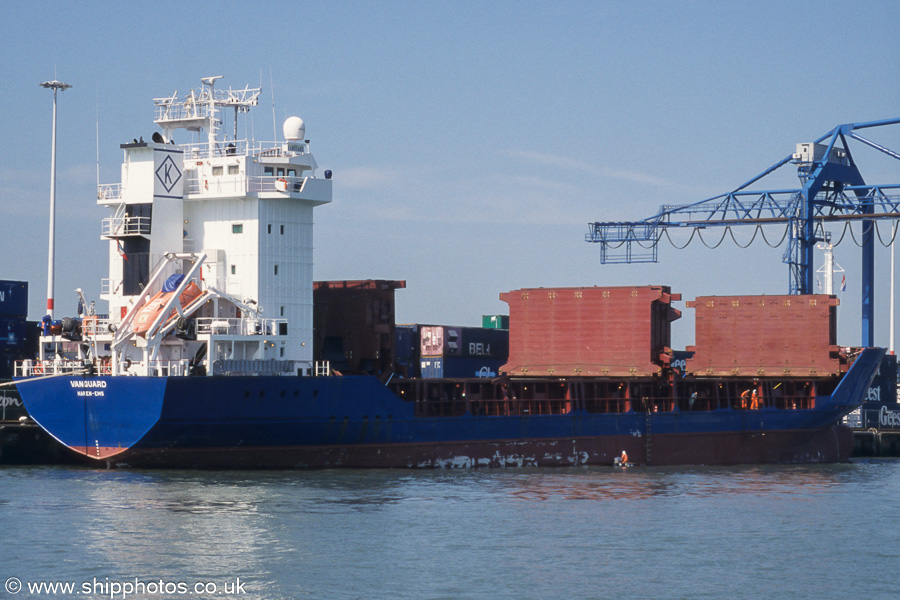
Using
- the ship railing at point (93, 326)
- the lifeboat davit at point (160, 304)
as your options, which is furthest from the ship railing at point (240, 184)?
the ship railing at point (93, 326)

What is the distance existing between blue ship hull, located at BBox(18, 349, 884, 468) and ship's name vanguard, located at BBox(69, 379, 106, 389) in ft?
0.10

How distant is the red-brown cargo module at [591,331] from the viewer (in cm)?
4319

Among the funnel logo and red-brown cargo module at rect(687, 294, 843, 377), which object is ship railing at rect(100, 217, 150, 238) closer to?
the funnel logo

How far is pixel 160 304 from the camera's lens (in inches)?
1412

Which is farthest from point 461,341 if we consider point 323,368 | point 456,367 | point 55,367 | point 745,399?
point 55,367

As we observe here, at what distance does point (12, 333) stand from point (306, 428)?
14.2m

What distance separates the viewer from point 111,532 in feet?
86.6

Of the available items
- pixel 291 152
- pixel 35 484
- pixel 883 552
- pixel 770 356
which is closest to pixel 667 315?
pixel 770 356

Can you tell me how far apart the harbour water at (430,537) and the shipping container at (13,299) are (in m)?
8.34

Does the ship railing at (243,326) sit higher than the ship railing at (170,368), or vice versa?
the ship railing at (243,326)

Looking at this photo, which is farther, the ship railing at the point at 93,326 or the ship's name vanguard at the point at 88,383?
the ship railing at the point at 93,326

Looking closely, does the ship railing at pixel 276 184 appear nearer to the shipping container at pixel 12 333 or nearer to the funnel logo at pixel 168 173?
the funnel logo at pixel 168 173

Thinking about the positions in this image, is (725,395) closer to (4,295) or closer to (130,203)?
(130,203)

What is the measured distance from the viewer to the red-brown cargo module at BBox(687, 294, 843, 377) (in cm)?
4531
